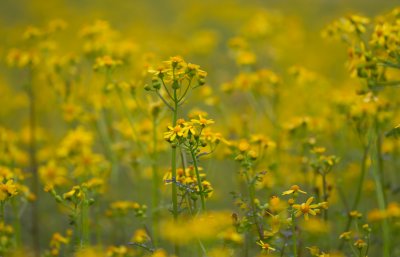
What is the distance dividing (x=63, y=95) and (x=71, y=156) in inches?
39.8

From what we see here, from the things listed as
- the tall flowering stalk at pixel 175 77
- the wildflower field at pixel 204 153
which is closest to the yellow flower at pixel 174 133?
the wildflower field at pixel 204 153

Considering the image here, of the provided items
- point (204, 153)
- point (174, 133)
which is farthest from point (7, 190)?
point (204, 153)

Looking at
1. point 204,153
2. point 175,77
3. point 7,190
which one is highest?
point 175,77

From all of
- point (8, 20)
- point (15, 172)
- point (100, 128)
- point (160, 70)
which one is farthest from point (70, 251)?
point (8, 20)

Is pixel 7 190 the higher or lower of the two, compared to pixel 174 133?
lower

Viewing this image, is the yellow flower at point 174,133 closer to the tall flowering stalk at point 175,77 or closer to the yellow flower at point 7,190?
the tall flowering stalk at point 175,77

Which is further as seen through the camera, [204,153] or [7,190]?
[7,190]

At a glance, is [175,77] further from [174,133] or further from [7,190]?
[7,190]

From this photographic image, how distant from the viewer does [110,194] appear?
5.50 meters

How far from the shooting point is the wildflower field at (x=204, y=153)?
3193 mm

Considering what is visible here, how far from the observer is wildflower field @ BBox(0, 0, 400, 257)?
3193 mm

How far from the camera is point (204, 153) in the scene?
308 cm

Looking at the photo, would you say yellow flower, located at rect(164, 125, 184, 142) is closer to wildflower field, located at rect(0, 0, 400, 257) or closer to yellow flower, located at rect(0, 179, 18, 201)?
wildflower field, located at rect(0, 0, 400, 257)

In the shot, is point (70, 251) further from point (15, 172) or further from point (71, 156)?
point (71, 156)
